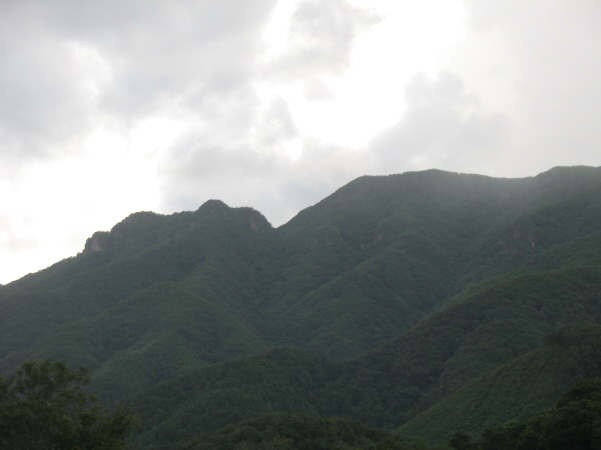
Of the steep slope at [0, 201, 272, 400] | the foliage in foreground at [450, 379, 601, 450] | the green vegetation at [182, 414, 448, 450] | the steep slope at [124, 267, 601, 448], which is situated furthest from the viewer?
the steep slope at [0, 201, 272, 400]

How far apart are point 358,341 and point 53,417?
112366mm

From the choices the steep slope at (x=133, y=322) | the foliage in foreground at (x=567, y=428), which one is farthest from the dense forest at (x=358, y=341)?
the steep slope at (x=133, y=322)

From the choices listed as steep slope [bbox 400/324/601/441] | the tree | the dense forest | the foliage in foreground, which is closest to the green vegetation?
the dense forest

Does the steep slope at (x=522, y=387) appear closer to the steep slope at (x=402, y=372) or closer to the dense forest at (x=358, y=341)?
the dense forest at (x=358, y=341)

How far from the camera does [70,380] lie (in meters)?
38.7

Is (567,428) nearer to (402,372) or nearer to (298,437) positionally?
(298,437)

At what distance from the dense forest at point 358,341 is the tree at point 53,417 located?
35924 mm

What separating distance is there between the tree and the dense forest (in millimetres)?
35924

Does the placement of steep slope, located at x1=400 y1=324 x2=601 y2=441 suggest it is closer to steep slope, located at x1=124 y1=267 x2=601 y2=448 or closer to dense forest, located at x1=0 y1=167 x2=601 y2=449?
dense forest, located at x1=0 y1=167 x2=601 y2=449

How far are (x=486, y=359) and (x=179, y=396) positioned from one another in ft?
175

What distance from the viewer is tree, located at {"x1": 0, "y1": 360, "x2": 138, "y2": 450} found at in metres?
34.6

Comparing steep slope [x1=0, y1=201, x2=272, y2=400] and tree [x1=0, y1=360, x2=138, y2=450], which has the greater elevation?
steep slope [x1=0, y1=201, x2=272, y2=400]

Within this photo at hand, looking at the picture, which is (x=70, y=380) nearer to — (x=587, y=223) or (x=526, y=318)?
(x=526, y=318)

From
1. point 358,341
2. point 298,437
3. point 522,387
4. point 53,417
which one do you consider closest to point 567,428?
point 522,387
